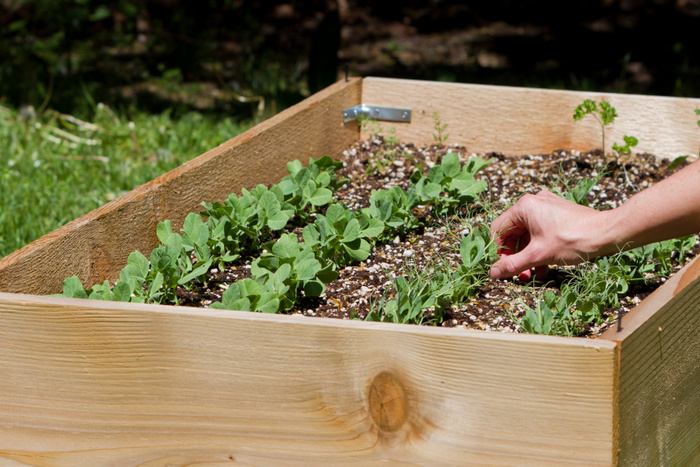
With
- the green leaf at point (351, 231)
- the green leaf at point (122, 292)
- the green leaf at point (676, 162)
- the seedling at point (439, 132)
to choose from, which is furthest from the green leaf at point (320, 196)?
the green leaf at point (676, 162)

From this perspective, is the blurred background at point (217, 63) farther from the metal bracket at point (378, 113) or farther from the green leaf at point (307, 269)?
the green leaf at point (307, 269)

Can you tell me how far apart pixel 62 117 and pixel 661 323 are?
357 cm

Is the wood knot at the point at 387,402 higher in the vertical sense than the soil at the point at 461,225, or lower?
lower

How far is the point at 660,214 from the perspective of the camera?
1526mm

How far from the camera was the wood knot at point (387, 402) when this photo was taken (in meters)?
1.27

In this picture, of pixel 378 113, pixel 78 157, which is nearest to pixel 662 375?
pixel 378 113

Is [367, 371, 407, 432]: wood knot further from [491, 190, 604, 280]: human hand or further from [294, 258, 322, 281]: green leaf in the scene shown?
[491, 190, 604, 280]: human hand

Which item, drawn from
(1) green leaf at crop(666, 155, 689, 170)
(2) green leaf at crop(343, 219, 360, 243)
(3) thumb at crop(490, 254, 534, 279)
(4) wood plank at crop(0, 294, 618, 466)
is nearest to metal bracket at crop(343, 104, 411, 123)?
(1) green leaf at crop(666, 155, 689, 170)

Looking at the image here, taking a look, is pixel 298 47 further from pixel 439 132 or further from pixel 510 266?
pixel 510 266

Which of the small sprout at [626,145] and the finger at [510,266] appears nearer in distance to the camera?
the finger at [510,266]

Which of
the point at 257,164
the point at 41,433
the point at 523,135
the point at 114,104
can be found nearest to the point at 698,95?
the point at 523,135

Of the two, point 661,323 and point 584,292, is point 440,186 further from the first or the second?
point 661,323

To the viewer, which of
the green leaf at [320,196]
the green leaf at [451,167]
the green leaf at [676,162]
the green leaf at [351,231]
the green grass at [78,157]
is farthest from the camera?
the green grass at [78,157]

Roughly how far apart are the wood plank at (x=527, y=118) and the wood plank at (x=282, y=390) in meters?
1.78
